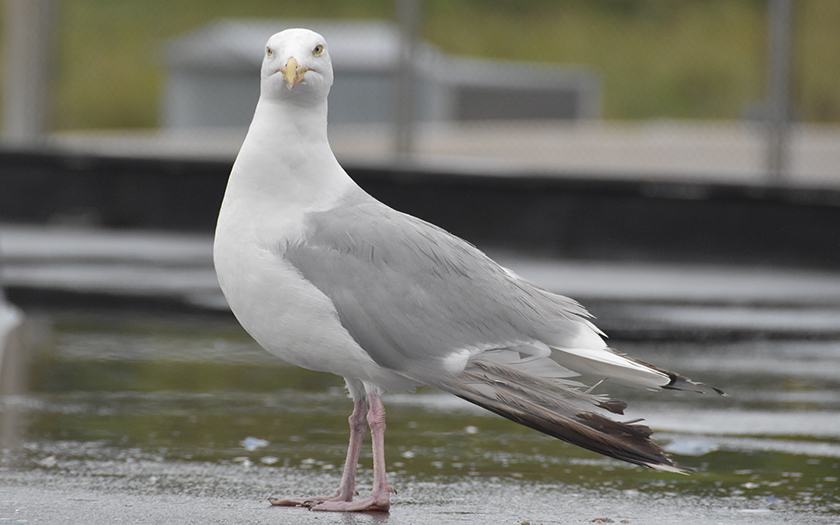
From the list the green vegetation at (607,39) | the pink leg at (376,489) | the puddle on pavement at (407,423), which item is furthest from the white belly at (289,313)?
the green vegetation at (607,39)

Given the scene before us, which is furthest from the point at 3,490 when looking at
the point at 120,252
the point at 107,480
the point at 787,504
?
the point at 120,252

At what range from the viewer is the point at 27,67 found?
33.0 feet

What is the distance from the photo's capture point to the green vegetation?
13.6 metres

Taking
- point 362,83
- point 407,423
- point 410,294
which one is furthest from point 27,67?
point 410,294

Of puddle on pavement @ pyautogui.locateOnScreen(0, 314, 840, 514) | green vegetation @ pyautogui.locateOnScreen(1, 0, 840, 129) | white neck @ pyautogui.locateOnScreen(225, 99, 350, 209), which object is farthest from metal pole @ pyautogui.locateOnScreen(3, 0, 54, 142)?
white neck @ pyautogui.locateOnScreen(225, 99, 350, 209)

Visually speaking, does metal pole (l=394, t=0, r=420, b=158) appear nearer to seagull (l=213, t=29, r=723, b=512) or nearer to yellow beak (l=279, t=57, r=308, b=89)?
seagull (l=213, t=29, r=723, b=512)

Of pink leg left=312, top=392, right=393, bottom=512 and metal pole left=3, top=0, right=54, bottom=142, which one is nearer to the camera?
pink leg left=312, top=392, right=393, bottom=512

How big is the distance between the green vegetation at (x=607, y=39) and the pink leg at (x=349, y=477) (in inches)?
344

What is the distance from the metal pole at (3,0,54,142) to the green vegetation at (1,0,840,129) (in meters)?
3.75

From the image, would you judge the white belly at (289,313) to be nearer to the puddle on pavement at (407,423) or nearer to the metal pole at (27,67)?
the puddle on pavement at (407,423)

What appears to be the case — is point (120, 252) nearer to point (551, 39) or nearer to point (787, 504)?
point (787, 504)

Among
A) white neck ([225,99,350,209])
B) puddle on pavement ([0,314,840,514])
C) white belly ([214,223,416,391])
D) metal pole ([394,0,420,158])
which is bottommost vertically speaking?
puddle on pavement ([0,314,840,514])

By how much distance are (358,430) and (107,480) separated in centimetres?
80

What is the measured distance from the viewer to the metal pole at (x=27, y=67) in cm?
1002
